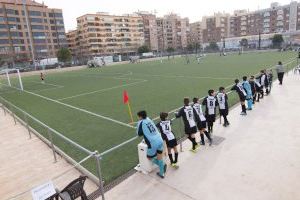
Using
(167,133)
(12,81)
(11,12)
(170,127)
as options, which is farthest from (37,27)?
(167,133)

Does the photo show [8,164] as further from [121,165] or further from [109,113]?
[109,113]

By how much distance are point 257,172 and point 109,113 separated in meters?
9.30

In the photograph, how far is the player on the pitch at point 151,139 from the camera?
6465 millimetres

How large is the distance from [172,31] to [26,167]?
488 feet

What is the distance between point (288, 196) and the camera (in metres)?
5.43

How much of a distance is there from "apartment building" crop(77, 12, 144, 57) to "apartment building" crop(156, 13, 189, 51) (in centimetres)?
1894

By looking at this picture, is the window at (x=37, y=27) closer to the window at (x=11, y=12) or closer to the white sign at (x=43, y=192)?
the window at (x=11, y=12)

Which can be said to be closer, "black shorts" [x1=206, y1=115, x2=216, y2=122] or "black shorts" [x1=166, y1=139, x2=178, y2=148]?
"black shorts" [x1=166, y1=139, x2=178, y2=148]

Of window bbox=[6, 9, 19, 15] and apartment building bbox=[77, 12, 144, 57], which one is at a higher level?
window bbox=[6, 9, 19, 15]

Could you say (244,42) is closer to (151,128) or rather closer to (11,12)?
(11,12)

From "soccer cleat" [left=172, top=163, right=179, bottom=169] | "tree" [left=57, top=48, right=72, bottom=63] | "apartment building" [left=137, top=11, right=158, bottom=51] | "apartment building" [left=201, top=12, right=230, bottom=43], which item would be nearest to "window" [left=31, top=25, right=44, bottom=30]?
"tree" [left=57, top=48, right=72, bottom=63]

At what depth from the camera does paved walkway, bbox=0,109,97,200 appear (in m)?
6.86

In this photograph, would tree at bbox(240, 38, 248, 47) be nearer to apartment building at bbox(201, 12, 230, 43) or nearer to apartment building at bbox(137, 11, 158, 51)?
apartment building at bbox(201, 12, 230, 43)

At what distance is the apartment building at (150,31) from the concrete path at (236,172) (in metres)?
131
